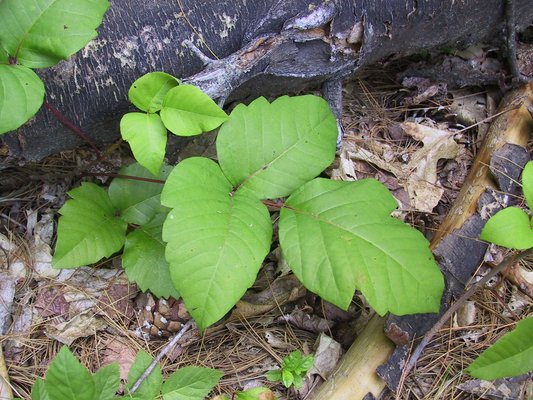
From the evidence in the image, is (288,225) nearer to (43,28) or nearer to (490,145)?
(43,28)

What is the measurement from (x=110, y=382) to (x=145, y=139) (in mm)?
711

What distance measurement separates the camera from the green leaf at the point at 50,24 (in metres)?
1.38

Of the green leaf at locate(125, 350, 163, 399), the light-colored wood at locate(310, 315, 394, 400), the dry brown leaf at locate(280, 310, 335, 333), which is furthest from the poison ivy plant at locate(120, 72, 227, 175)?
the light-colored wood at locate(310, 315, 394, 400)

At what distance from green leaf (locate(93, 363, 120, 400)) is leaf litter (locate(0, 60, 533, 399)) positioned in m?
0.36

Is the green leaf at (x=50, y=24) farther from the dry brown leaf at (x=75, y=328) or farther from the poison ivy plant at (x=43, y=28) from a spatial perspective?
the dry brown leaf at (x=75, y=328)

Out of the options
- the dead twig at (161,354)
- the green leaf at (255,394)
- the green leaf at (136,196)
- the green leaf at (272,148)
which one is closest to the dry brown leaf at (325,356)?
the green leaf at (255,394)

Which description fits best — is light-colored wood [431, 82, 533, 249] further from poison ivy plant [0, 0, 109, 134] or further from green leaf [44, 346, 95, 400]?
poison ivy plant [0, 0, 109, 134]

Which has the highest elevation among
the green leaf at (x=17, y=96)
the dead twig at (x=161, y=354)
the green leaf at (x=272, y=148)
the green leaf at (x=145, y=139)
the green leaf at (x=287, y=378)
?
the green leaf at (x=17, y=96)

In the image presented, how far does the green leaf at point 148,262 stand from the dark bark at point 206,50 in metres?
0.41

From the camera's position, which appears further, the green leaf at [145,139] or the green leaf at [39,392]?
the green leaf at [145,139]

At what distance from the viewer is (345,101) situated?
7.64 ft

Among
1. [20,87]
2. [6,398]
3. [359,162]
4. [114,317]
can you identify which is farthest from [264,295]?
[20,87]

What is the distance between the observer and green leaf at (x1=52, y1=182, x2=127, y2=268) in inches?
63.6

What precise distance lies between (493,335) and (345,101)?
47.6 inches
